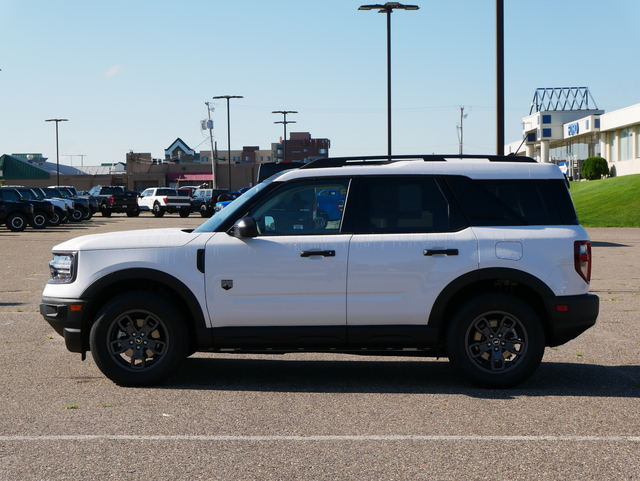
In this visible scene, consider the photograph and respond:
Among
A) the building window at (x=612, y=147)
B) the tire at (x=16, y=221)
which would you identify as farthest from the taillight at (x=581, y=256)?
the building window at (x=612, y=147)

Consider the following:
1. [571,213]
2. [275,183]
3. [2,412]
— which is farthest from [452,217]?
[2,412]

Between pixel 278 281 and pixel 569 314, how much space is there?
8.24ft

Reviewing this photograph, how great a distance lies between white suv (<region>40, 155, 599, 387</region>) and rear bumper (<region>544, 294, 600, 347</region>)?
11 mm

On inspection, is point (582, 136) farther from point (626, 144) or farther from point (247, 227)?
point (247, 227)

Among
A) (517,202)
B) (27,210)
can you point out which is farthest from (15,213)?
(517,202)

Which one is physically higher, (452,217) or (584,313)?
(452,217)

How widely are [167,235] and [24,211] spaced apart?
100ft

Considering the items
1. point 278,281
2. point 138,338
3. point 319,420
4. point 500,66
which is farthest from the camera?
point 500,66

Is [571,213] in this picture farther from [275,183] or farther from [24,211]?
[24,211]

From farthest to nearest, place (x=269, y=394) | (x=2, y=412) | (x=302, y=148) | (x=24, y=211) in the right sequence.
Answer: (x=302, y=148)
(x=24, y=211)
(x=269, y=394)
(x=2, y=412)

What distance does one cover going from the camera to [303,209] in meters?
7.30

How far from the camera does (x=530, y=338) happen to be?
708 cm

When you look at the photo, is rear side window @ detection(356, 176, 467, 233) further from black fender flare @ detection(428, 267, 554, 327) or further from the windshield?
the windshield

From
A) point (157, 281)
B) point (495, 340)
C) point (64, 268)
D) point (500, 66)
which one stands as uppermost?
point (500, 66)
